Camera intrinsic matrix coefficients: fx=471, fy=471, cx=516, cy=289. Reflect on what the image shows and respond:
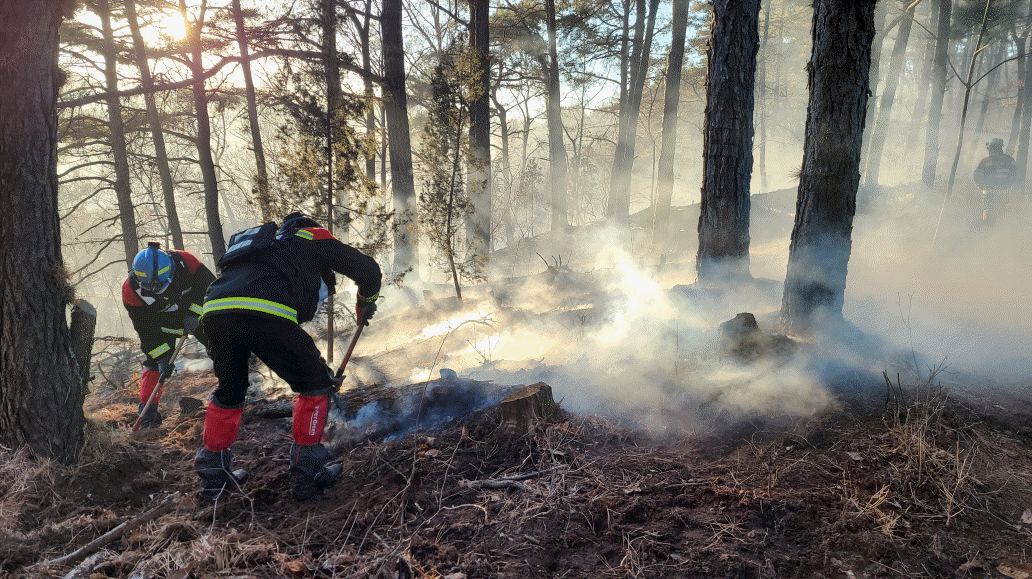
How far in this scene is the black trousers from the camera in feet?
9.87

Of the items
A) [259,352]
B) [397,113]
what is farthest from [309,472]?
[397,113]

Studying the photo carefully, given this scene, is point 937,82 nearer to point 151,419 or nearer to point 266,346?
point 266,346

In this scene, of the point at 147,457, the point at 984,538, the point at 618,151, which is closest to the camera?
the point at 984,538

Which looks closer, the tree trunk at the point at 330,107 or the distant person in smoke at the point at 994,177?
the tree trunk at the point at 330,107

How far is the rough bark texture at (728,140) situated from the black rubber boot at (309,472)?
562 cm

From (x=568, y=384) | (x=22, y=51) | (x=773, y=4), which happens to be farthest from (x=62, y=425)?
(x=773, y=4)

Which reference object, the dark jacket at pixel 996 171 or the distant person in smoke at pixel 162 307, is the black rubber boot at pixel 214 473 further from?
the dark jacket at pixel 996 171

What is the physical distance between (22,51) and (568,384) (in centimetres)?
507

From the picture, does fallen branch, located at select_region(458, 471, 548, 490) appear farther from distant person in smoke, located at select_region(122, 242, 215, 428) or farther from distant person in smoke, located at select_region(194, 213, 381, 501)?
distant person in smoke, located at select_region(122, 242, 215, 428)

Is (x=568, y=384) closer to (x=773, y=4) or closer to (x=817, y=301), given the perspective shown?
(x=817, y=301)

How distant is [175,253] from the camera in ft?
16.1

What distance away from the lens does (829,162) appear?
4.53 m

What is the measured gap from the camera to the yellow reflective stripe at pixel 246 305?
2.98 metres

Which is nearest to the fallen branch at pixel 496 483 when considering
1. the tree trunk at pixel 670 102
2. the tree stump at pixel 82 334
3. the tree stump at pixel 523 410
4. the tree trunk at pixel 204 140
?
the tree stump at pixel 523 410
